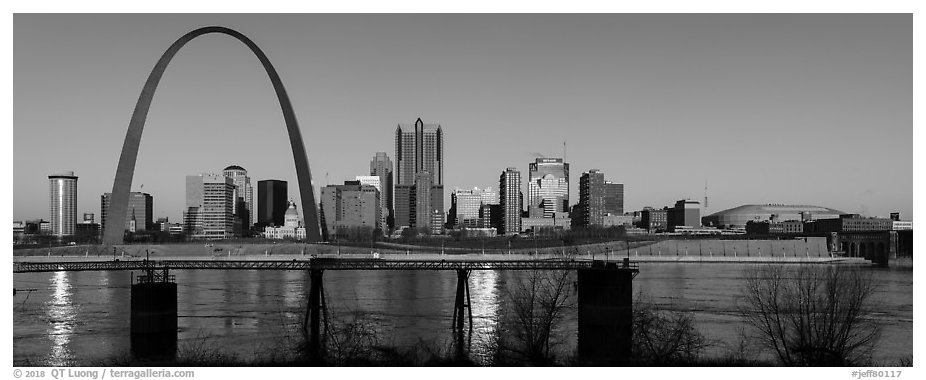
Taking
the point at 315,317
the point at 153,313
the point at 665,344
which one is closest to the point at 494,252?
the point at 315,317

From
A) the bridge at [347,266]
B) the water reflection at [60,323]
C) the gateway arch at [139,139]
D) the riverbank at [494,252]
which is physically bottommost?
the riverbank at [494,252]

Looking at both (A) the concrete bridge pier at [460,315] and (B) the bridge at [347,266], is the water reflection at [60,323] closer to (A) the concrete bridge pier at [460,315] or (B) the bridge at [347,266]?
(B) the bridge at [347,266]

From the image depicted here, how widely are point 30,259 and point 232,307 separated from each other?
56.7m

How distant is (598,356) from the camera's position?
36.3 m

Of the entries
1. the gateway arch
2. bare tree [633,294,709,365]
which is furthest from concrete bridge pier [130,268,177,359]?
the gateway arch

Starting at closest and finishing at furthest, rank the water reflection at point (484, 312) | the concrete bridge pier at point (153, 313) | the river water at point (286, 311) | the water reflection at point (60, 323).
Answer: the water reflection at point (60, 323)
the river water at point (286, 311)
the water reflection at point (484, 312)
the concrete bridge pier at point (153, 313)

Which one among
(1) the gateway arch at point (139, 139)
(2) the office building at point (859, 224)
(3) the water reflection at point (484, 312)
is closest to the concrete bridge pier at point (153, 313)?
(3) the water reflection at point (484, 312)

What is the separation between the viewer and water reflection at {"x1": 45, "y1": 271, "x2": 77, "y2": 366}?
35625mm

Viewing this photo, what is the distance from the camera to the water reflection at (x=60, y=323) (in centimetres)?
3562

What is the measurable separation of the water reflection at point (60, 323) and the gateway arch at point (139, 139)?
23.1 meters

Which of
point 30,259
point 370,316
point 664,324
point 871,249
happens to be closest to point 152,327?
point 370,316

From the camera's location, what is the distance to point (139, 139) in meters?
92.1

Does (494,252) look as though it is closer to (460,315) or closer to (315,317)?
(460,315)

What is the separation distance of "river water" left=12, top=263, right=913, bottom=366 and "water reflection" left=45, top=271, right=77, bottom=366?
5cm
